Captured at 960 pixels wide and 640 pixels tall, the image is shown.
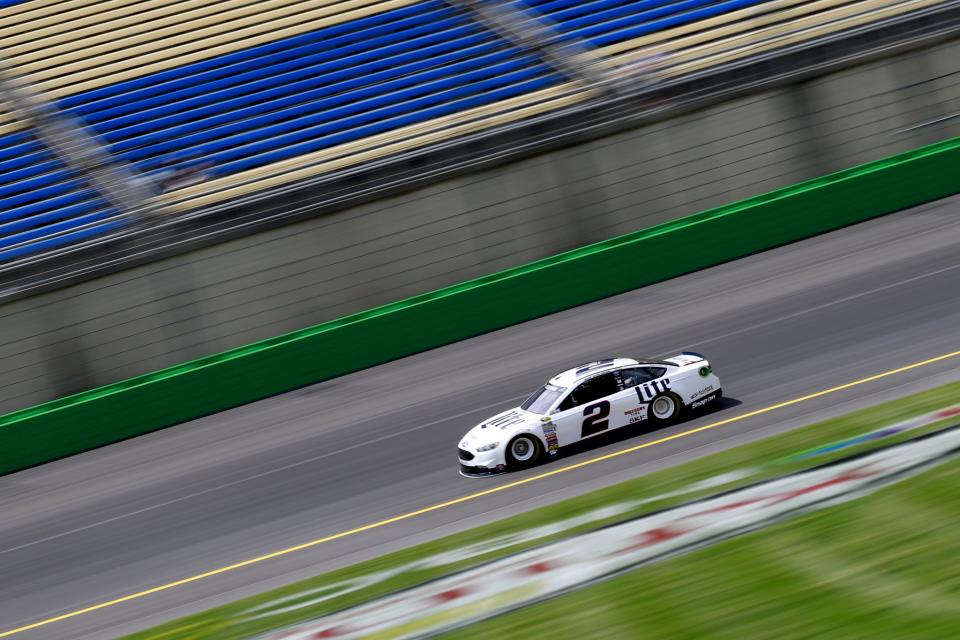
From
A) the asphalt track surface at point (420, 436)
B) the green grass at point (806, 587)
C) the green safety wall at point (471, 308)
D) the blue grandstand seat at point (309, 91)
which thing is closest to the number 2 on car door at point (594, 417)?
the asphalt track surface at point (420, 436)

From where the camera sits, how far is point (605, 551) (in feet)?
28.7

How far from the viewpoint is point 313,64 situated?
26.5m

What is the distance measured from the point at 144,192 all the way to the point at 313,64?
582cm

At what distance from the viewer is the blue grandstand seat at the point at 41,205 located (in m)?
22.1

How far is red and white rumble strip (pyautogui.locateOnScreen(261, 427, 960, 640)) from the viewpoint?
8.27m

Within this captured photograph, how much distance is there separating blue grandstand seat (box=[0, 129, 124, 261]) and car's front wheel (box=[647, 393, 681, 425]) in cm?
1274

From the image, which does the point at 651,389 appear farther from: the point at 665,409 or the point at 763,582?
the point at 763,582

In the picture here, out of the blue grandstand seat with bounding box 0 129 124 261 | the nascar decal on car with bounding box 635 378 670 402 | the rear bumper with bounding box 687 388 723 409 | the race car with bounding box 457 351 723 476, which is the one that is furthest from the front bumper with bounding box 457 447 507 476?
the blue grandstand seat with bounding box 0 129 124 261

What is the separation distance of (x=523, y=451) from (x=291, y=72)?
621 inches

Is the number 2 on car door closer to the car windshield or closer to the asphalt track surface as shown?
the asphalt track surface

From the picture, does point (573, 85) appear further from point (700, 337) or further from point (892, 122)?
point (700, 337)

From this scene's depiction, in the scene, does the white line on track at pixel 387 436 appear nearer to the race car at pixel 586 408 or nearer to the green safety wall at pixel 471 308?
the race car at pixel 586 408

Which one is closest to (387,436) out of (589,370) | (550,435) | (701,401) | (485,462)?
(485,462)

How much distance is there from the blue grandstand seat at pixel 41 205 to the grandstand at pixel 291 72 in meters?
0.04
